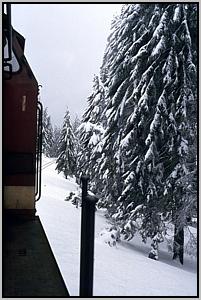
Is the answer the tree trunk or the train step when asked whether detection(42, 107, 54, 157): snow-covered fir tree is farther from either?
the train step

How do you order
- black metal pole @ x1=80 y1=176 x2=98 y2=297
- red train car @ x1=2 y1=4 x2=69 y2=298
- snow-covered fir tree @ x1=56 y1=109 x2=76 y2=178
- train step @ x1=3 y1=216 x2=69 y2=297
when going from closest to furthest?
1. black metal pole @ x1=80 y1=176 x2=98 y2=297
2. train step @ x1=3 y1=216 x2=69 y2=297
3. red train car @ x1=2 y1=4 x2=69 y2=298
4. snow-covered fir tree @ x1=56 y1=109 x2=76 y2=178

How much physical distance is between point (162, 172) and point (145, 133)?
4.78 feet

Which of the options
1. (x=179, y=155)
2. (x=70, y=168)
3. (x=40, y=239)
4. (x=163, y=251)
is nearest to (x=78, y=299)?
(x=40, y=239)

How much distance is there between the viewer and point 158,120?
10469 millimetres

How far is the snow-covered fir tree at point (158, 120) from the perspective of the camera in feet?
33.8

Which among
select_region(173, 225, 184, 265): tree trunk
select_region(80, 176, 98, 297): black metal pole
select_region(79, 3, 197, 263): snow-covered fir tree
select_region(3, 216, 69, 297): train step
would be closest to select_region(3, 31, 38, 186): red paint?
select_region(3, 216, 69, 297): train step

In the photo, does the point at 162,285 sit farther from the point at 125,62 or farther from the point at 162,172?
the point at 125,62

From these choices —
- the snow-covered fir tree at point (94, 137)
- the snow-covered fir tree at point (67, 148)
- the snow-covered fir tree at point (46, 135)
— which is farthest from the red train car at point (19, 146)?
the snow-covered fir tree at point (46, 135)

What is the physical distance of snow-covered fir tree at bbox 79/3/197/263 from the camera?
33.8ft

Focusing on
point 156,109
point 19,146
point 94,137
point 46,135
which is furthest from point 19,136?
point 46,135

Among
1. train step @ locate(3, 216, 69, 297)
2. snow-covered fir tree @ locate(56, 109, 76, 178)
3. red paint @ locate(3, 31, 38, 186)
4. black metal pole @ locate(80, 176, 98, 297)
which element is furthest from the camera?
snow-covered fir tree @ locate(56, 109, 76, 178)

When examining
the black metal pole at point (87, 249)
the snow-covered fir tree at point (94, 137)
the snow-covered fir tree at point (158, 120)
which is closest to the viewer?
the black metal pole at point (87, 249)

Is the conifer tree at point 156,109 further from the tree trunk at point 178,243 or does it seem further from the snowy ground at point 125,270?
the snowy ground at point 125,270

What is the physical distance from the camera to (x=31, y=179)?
13.0 ft
